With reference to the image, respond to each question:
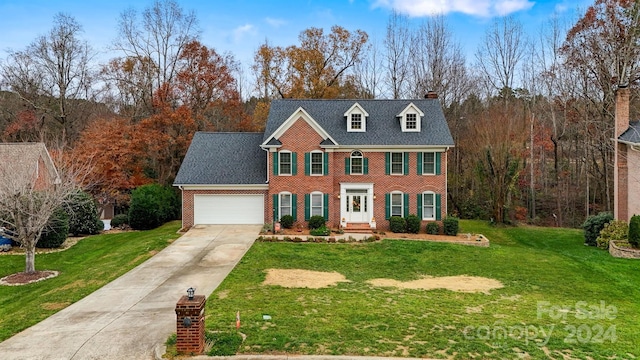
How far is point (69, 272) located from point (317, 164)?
44.1 feet

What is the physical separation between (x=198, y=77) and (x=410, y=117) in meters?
19.7

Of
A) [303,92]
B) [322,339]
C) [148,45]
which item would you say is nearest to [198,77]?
[148,45]

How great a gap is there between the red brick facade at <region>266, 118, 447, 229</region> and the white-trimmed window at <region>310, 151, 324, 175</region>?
0.25m

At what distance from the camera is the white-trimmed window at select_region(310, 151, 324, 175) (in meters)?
24.2

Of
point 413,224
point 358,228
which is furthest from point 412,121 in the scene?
point 358,228

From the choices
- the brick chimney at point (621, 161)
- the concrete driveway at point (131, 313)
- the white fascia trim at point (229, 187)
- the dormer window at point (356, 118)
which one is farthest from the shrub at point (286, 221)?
the brick chimney at point (621, 161)

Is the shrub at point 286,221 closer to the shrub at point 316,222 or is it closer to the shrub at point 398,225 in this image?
the shrub at point 316,222

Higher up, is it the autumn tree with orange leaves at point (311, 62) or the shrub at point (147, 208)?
the autumn tree with orange leaves at point (311, 62)

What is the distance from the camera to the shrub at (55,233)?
2198 centimetres

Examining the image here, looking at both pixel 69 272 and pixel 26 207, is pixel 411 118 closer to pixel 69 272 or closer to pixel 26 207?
pixel 69 272

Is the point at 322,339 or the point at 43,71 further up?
the point at 43,71

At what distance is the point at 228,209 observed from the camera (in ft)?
82.4

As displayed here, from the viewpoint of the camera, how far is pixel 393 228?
24.1 m

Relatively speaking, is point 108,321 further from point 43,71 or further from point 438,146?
point 43,71
